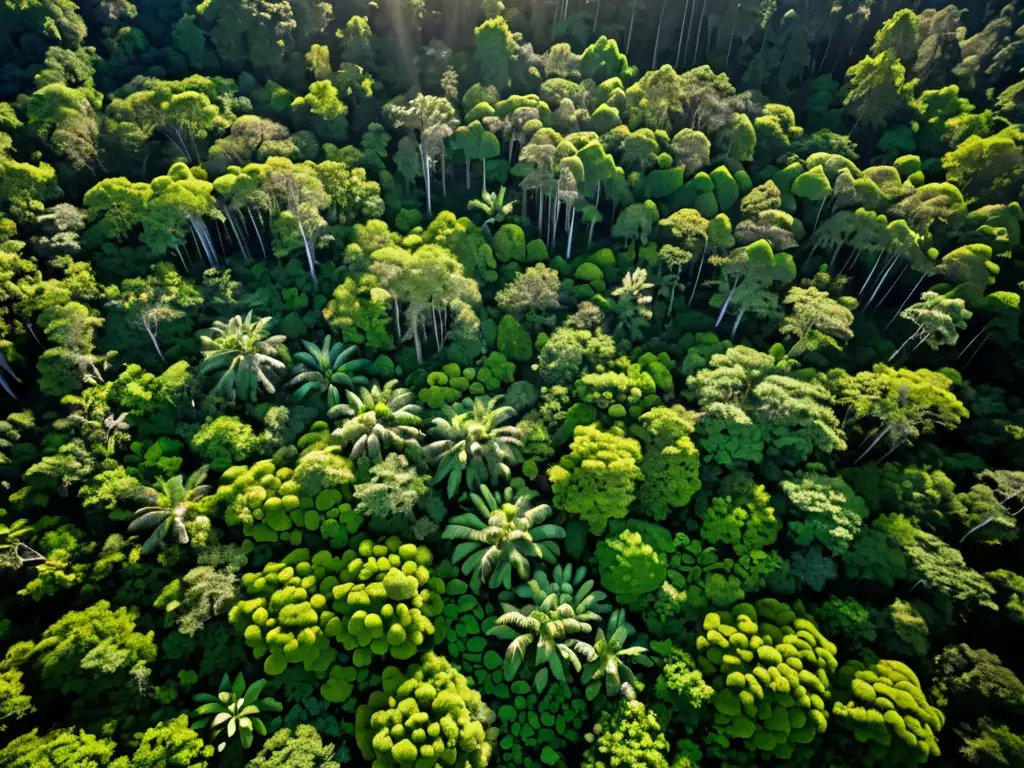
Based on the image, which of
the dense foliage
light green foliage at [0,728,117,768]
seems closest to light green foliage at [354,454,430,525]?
the dense foliage

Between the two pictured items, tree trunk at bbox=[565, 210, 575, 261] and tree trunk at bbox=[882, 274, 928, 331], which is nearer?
tree trunk at bbox=[882, 274, 928, 331]

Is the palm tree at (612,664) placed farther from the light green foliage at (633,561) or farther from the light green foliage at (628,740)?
the light green foliage at (633,561)

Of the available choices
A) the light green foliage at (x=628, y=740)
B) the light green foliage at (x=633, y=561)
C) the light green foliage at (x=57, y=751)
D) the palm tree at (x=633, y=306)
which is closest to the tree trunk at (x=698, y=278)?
the palm tree at (x=633, y=306)

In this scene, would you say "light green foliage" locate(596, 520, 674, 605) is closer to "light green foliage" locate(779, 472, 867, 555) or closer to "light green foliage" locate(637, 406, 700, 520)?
"light green foliage" locate(637, 406, 700, 520)

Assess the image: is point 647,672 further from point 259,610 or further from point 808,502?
point 259,610

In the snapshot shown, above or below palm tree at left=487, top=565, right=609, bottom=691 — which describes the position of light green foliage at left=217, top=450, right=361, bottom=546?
above

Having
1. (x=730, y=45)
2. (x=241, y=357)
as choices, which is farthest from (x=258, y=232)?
(x=730, y=45)

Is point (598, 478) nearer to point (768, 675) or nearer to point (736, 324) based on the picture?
point (768, 675)
